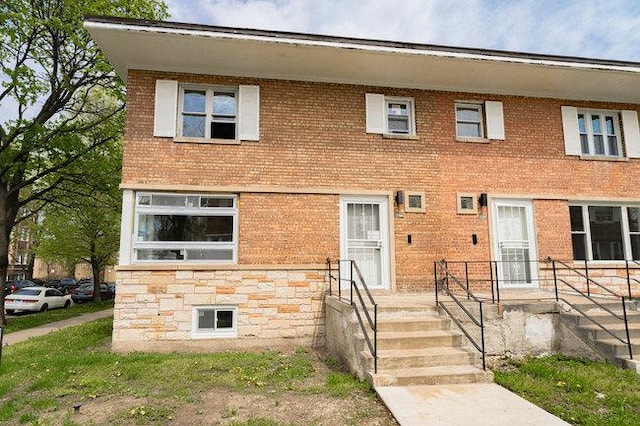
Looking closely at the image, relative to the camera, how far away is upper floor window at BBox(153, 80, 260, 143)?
9102mm

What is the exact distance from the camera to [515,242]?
10.1 metres

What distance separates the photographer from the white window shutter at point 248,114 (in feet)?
30.5

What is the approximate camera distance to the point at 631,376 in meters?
6.30

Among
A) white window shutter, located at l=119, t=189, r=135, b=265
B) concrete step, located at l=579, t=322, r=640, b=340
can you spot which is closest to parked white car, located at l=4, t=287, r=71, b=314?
white window shutter, located at l=119, t=189, r=135, b=265

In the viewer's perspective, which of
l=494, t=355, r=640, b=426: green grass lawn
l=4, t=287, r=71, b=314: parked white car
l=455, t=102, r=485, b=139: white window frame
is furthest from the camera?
l=4, t=287, r=71, b=314: parked white car

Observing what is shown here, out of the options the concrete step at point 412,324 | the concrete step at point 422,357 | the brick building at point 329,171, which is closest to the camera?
the concrete step at point 422,357

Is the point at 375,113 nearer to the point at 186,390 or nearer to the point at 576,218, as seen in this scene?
the point at 576,218

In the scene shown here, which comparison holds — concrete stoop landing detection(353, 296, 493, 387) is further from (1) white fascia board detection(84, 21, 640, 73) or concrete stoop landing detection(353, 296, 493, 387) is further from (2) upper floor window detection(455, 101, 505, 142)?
(1) white fascia board detection(84, 21, 640, 73)

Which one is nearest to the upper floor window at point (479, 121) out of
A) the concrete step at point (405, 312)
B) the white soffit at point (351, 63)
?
the white soffit at point (351, 63)

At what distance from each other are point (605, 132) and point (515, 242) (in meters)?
4.28

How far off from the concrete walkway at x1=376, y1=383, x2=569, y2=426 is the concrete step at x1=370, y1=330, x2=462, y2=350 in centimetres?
86

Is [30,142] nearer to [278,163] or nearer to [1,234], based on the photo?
[1,234]

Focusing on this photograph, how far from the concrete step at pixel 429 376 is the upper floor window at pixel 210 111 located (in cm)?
591

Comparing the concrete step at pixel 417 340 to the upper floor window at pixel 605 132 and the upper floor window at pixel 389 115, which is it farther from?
the upper floor window at pixel 605 132
